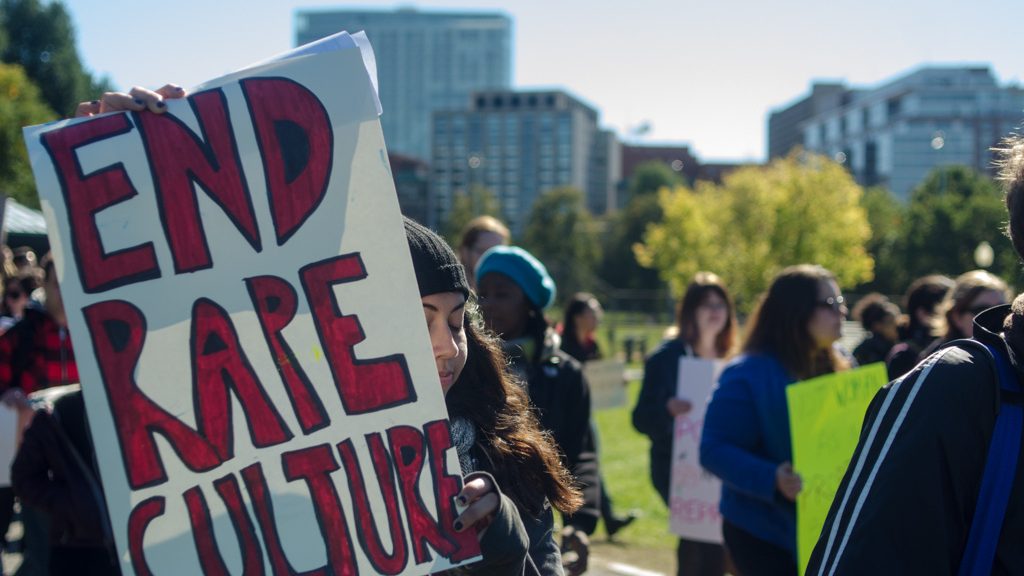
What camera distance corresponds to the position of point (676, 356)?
5.20 m

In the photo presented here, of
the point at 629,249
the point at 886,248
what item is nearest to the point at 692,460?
the point at 886,248

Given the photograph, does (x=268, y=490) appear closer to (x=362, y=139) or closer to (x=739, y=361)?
(x=362, y=139)

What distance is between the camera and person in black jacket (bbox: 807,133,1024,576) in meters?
1.42

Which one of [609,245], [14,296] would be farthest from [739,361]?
[609,245]

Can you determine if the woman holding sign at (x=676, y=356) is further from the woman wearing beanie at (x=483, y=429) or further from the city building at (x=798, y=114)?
the city building at (x=798, y=114)

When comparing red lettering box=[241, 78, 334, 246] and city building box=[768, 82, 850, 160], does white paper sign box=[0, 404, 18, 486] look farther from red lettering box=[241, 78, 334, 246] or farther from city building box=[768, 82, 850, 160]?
city building box=[768, 82, 850, 160]

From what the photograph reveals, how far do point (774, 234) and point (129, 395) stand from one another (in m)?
46.7

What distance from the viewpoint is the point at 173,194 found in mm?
1572

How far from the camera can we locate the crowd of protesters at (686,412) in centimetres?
144

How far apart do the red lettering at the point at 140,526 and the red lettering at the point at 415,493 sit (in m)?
0.38

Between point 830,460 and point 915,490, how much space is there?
217 cm

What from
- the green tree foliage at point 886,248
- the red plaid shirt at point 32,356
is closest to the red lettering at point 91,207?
the red plaid shirt at point 32,356

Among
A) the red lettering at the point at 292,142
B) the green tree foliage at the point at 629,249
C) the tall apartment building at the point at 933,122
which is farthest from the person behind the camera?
the tall apartment building at the point at 933,122

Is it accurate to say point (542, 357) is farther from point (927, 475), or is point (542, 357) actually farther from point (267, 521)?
point (927, 475)
